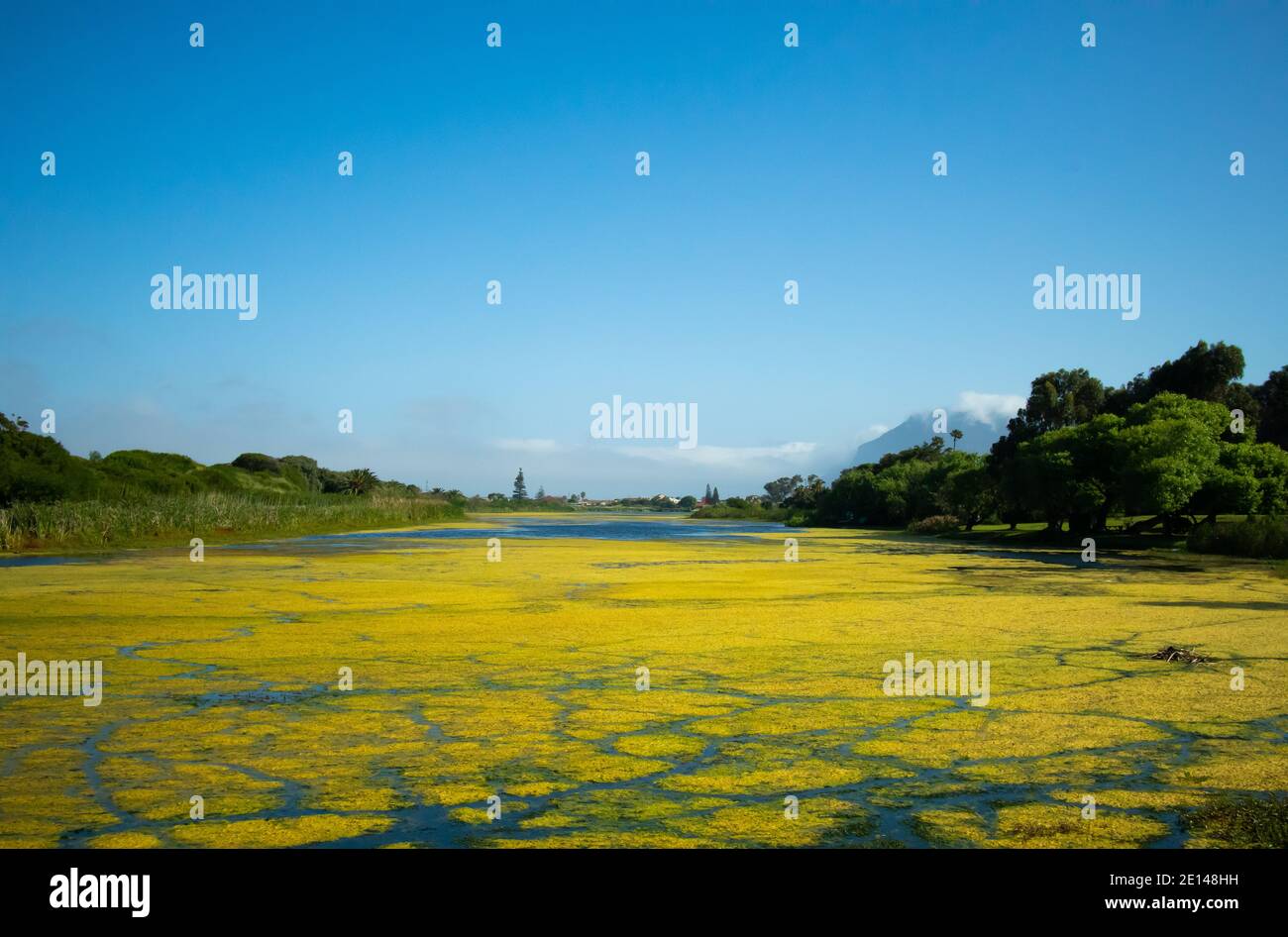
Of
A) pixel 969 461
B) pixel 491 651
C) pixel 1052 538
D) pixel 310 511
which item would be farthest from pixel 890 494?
pixel 491 651

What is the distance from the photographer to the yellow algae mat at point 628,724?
7258 mm

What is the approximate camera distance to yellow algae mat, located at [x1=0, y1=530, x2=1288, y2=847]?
7.26m

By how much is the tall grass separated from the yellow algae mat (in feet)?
75.6

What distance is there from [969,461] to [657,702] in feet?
260

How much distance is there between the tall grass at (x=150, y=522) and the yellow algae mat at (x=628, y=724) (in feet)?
75.6

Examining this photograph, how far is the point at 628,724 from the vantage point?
413 inches

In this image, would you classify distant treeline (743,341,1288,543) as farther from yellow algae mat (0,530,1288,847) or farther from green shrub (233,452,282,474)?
green shrub (233,452,282,474)

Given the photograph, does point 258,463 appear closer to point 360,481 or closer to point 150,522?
point 360,481

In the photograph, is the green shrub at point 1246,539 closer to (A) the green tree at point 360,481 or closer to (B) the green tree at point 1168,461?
(B) the green tree at point 1168,461

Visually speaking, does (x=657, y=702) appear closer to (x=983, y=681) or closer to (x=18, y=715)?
(x=983, y=681)

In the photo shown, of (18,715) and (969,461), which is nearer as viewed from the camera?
(18,715)

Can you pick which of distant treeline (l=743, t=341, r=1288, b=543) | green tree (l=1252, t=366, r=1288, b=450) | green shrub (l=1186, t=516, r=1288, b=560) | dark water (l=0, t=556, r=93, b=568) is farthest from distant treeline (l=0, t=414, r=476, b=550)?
green tree (l=1252, t=366, r=1288, b=450)

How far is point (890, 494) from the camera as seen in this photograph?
97688 mm

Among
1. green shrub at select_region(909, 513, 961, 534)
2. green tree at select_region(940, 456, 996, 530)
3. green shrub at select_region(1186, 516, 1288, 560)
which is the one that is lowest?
green shrub at select_region(909, 513, 961, 534)
